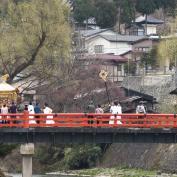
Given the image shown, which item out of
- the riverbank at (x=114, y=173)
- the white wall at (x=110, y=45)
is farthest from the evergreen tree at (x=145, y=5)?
the riverbank at (x=114, y=173)

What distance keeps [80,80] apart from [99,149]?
34.0 ft

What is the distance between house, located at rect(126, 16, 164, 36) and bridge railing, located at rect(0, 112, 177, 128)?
62.6m

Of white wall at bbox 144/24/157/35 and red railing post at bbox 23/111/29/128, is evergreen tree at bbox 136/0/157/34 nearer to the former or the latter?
white wall at bbox 144/24/157/35

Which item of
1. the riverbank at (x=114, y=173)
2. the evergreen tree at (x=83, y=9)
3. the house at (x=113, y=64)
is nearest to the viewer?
the riverbank at (x=114, y=173)

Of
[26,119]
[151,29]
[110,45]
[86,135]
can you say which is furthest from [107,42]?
[26,119]

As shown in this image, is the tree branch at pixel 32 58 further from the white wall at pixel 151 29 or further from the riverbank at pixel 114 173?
the white wall at pixel 151 29

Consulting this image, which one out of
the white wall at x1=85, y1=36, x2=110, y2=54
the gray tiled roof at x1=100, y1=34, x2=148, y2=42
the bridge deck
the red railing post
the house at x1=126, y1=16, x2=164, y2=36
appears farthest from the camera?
the house at x1=126, y1=16, x2=164, y2=36

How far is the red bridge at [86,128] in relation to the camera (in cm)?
3384

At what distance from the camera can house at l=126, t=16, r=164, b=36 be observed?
320ft

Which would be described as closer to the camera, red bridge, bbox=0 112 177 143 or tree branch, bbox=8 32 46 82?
red bridge, bbox=0 112 177 143

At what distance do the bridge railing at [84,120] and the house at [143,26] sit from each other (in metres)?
62.6

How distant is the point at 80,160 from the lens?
56375 mm

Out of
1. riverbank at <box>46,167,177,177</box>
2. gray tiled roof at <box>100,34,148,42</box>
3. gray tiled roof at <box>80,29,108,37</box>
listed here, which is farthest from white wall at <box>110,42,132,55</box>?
riverbank at <box>46,167,177,177</box>

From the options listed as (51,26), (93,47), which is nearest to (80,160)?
(51,26)
